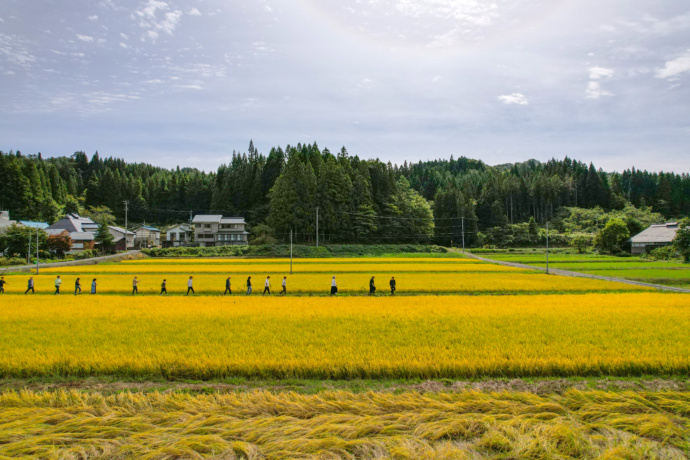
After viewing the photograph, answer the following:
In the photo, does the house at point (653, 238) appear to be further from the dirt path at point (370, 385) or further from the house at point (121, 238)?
the house at point (121, 238)

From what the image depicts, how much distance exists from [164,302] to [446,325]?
44.1ft

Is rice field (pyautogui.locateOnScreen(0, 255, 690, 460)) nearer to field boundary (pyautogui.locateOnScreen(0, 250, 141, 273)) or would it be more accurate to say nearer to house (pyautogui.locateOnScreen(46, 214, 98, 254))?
field boundary (pyautogui.locateOnScreen(0, 250, 141, 273))

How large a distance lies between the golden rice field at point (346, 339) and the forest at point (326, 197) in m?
38.4

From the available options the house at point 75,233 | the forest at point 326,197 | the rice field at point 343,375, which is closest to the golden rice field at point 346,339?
the rice field at point 343,375

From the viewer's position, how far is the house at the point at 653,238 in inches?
2382

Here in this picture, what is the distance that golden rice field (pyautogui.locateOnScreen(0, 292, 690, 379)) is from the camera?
842cm

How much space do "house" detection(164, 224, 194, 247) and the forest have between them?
8.67 meters

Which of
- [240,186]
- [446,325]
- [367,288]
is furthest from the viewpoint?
[240,186]

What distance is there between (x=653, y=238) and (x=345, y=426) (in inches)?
3009

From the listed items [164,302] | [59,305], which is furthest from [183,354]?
[59,305]

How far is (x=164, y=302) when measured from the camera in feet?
58.6

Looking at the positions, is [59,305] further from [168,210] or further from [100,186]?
[100,186]

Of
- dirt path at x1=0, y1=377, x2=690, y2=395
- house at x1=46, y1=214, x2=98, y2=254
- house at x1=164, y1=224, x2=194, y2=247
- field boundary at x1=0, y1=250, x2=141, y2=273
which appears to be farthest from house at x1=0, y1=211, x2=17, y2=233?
dirt path at x1=0, y1=377, x2=690, y2=395

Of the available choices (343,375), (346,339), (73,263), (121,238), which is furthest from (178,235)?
(343,375)
